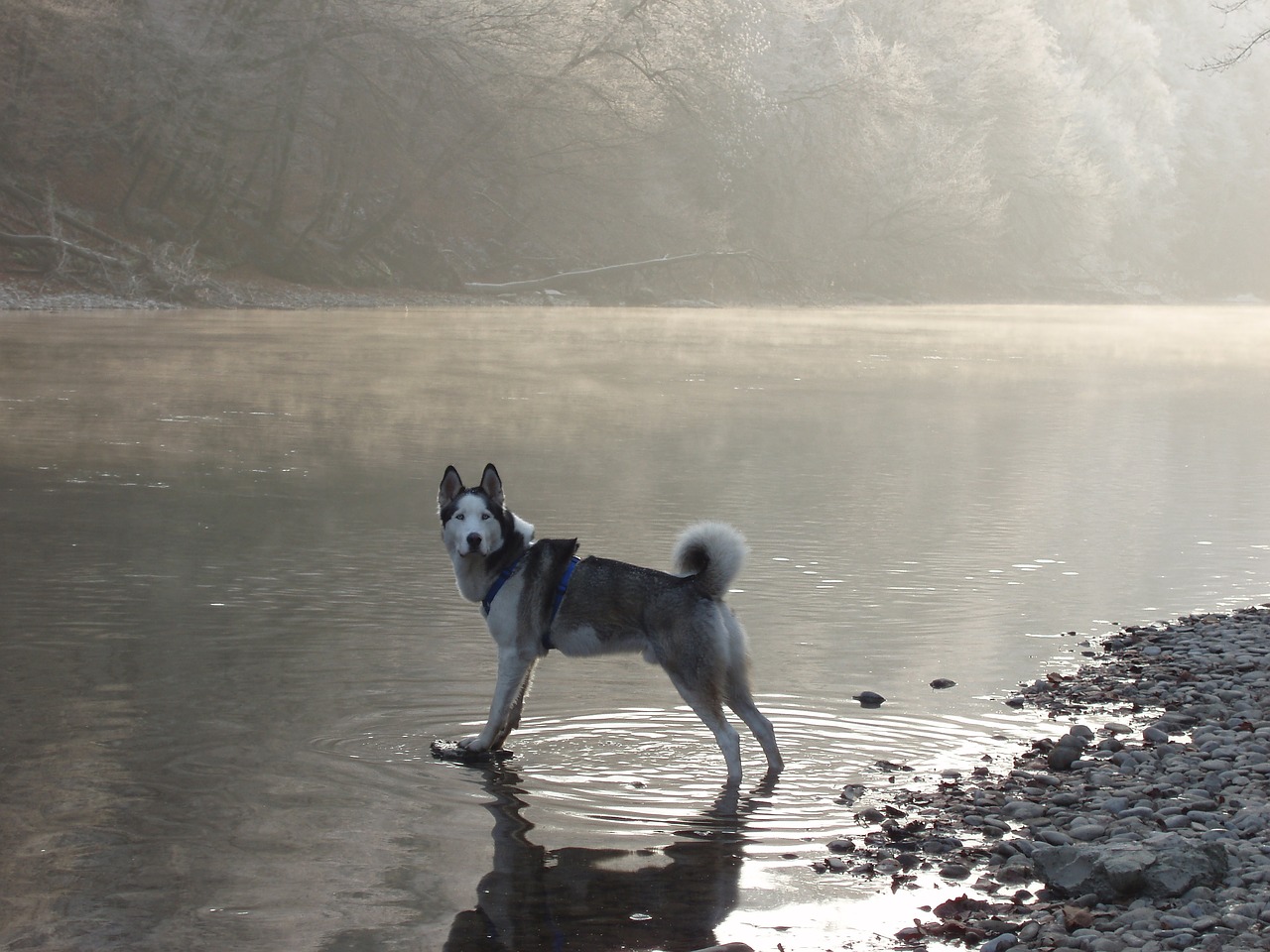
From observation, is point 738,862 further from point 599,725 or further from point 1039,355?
point 1039,355

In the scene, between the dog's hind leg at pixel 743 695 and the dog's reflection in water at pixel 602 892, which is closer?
the dog's reflection in water at pixel 602 892

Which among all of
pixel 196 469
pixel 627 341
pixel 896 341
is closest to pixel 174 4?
A: pixel 627 341

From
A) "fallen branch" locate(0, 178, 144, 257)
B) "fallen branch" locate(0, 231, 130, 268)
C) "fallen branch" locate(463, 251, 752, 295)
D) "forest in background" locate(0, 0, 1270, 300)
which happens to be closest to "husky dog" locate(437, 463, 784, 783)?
"forest in background" locate(0, 0, 1270, 300)

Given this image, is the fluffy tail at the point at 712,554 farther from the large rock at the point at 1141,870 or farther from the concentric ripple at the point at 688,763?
the large rock at the point at 1141,870

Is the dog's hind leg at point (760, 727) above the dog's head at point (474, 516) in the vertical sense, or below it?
below

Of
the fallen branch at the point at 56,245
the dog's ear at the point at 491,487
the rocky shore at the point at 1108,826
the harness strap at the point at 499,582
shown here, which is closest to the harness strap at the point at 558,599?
the harness strap at the point at 499,582

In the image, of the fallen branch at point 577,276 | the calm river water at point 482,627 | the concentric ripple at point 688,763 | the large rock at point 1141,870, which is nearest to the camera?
the large rock at point 1141,870

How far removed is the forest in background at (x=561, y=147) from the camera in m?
39.1

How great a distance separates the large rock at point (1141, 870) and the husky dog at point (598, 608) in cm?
177

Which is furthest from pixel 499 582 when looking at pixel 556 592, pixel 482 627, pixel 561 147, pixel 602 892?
pixel 561 147

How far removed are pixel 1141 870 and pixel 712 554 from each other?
7.67 ft

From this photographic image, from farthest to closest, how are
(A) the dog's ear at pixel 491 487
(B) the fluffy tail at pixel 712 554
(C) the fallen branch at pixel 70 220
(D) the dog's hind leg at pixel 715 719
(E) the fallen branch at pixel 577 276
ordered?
(E) the fallen branch at pixel 577 276 < (C) the fallen branch at pixel 70 220 < (A) the dog's ear at pixel 491 487 < (B) the fluffy tail at pixel 712 554 < (D) the dog's hind leg at pixel 715 719

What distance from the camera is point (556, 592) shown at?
23.3 feet

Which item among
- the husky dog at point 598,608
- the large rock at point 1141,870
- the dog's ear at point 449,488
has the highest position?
the dog's ear at point 449,488
